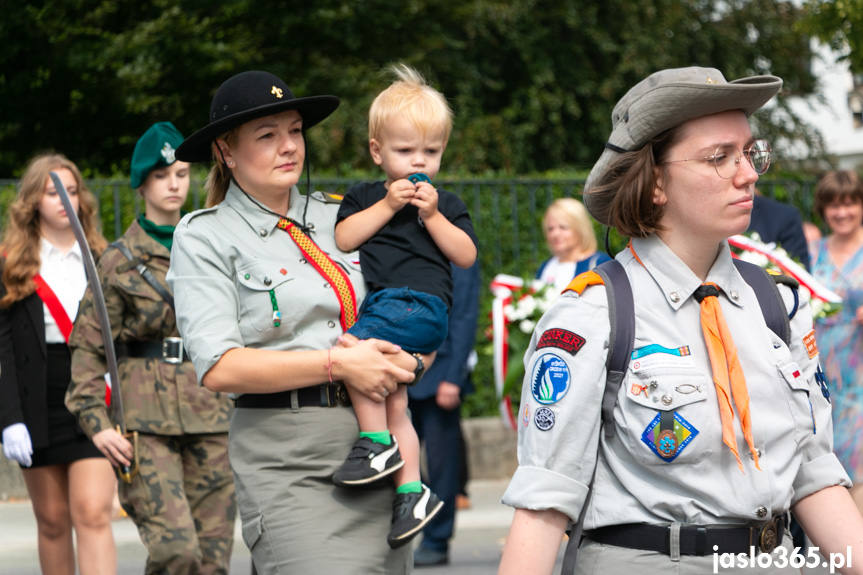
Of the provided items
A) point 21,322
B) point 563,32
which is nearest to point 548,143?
point 563,32

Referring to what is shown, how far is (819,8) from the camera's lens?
10.3 m

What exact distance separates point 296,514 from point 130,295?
1862 millimetres

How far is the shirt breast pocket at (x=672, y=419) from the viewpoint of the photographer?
7.88 ft

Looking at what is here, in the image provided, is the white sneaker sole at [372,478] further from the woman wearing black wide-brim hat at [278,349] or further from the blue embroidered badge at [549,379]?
the blue embroidered badge at [549,379]

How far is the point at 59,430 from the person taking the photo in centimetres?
529

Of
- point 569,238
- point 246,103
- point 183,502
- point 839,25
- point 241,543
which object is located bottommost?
point 241,543

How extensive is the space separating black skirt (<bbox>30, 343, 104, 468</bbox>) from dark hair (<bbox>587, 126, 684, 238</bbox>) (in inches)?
131

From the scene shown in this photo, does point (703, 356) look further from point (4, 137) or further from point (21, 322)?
point (4, 137)

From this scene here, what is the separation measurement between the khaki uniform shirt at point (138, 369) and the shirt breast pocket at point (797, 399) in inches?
109

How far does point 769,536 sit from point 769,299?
0.55 m

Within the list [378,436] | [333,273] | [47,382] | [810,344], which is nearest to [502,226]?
[47,382]

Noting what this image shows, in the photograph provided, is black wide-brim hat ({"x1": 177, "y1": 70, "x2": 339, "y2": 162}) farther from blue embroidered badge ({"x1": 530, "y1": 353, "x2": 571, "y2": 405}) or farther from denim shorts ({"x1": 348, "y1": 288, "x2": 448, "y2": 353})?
blue embroidered badge ({"x1": 530, "y1": 353, "x2": 571, "y2": 405})

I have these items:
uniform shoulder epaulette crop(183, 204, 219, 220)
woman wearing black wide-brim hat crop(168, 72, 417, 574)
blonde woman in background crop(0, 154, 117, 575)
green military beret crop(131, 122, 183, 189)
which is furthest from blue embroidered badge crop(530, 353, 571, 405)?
blonde woman in background crop(0, 154, 117, 575)

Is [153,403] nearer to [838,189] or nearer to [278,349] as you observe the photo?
[278,349]
